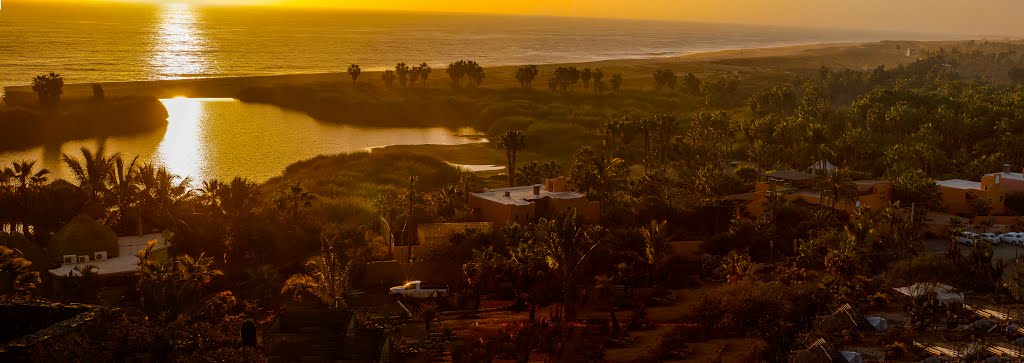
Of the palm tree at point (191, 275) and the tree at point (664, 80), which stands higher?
the tree at point (664, 80)

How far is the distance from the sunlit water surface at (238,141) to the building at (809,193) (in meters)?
31.5

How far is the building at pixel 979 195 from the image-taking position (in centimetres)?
4600

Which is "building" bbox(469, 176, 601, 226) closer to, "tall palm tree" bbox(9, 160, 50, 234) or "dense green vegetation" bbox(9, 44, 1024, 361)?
"dense green vegetation" bbox(9, 44, 1024, 361)

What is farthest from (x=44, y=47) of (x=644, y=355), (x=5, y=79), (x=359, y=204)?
(x=644, y=355)

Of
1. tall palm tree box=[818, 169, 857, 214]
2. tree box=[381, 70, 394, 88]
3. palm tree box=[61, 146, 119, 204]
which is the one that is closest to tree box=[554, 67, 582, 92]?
tree box=[381, 70, 394, 88]

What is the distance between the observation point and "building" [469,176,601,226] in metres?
40.7

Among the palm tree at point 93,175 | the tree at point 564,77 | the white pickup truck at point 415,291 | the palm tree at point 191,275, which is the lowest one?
the white pickup truck at point 415,291

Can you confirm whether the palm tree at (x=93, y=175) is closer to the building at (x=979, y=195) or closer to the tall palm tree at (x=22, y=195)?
the tall palm tree at (x=22, y=195)

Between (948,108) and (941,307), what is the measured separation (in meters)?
50.0

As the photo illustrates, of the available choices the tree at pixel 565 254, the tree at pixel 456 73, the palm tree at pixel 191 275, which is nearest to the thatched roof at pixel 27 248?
the palm tree at pixel 191 275

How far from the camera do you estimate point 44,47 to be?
17138 centimetres

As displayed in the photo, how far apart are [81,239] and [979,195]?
131 feet

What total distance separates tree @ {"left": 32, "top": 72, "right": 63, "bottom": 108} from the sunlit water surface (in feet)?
21.5

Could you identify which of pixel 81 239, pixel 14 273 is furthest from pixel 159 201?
pixel 14 273
